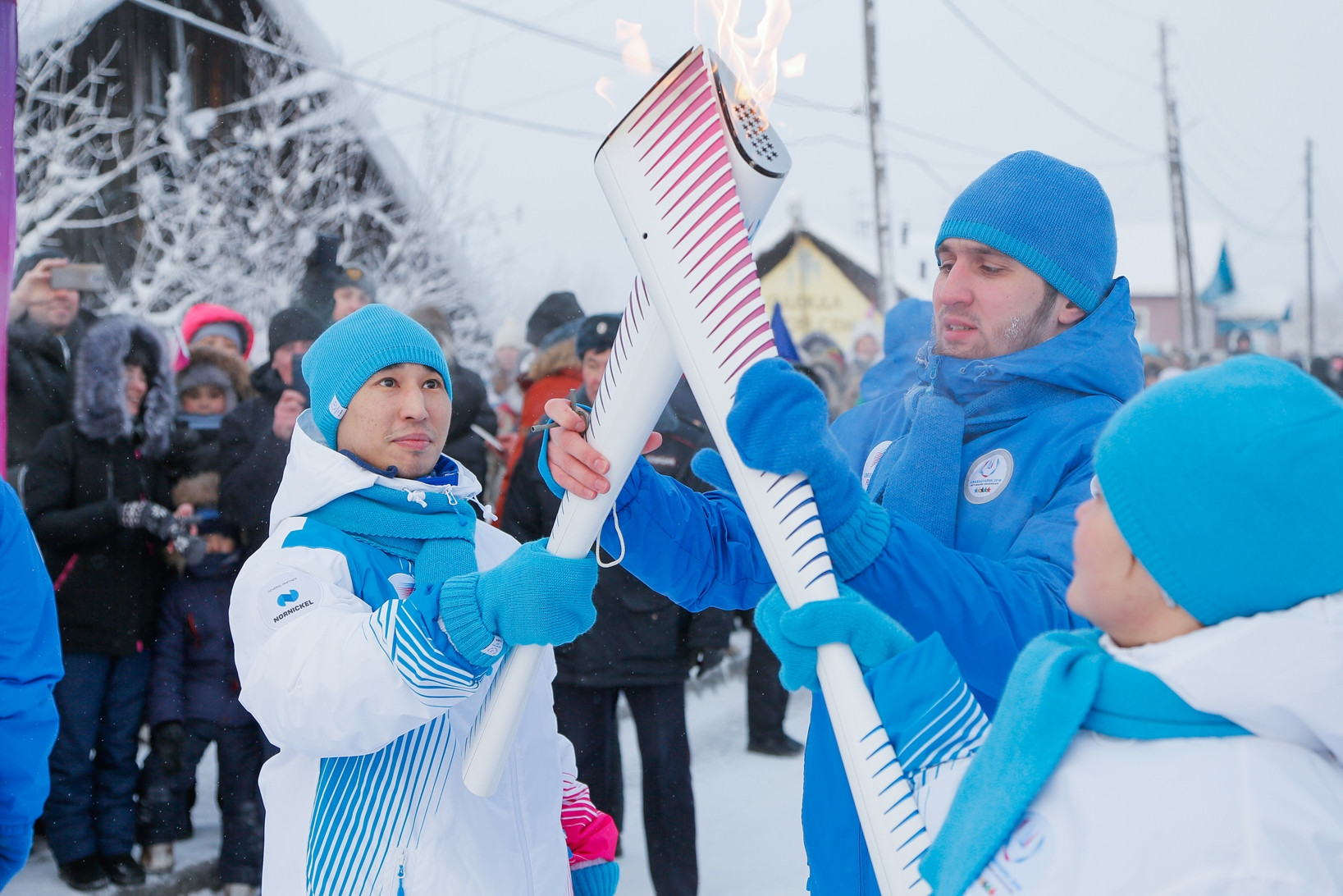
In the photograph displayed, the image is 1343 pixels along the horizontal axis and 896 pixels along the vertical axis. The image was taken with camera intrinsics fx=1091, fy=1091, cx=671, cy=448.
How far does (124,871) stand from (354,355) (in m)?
2.51

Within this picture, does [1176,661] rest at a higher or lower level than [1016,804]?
higher

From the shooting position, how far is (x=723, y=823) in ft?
14.6

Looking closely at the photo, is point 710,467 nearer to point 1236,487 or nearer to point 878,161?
point 1236,487

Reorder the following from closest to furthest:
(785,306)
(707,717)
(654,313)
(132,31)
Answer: (654,313) → (707,717) → (132,31) → (785,306)

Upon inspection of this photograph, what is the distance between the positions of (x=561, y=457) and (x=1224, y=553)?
820 millimetres

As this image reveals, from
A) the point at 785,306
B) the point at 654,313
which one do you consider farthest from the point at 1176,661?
the point at 785,306

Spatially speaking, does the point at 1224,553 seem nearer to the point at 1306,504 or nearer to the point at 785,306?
the point at 1306,504

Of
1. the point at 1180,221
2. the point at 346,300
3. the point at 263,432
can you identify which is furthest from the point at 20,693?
the point at 1180,221

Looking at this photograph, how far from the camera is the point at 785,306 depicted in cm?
3153

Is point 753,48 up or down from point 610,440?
up

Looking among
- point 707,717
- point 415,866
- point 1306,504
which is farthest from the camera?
point 707,717

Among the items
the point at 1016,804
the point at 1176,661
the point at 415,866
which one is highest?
the point at 1176,661

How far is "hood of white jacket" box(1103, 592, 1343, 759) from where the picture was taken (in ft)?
2.98

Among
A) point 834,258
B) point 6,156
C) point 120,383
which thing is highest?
point 834,258
